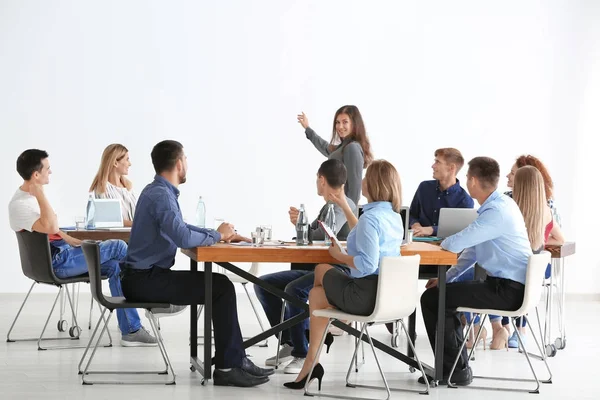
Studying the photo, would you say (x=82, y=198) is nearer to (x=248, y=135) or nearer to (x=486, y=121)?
(x=248, y=135)

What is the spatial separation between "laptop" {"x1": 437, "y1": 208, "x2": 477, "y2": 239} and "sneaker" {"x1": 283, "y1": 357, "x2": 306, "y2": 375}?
1.17 metres

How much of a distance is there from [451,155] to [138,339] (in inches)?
97.0

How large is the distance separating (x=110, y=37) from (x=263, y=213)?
7.31ft

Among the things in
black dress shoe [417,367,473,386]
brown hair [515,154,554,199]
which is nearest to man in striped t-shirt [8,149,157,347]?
black dress shoe [417,367,473,386]

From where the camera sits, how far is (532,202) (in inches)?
202

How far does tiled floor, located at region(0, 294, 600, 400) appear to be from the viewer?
4.49 m

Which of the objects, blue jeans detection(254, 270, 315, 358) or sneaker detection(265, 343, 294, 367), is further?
sneaker detection(265, 343, 294, 367)

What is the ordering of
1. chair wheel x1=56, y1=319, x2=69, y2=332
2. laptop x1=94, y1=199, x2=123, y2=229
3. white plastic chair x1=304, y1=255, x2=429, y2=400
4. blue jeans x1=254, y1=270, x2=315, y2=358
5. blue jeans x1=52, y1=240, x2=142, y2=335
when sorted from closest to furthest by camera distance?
white plastic chair x1=304, y1=255, x2=429, y2=400
blue jeans x1=254, y1=270, x2=315, y2=358
blue jeans x1=52, y1=240, x2=142, y2=335
laptop x1=94, y1=199, x2=123, y2=229
chair wheel x1=56, y1=319, x2=69, y2=332

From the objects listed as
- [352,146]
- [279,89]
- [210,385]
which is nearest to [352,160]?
[352,146]

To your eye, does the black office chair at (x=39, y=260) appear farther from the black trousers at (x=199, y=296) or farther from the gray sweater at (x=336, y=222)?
the gray sweater at (x=336, y=222)

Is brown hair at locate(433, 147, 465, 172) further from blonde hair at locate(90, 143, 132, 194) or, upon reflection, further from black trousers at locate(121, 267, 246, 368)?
blonde hair at locate(90, 143, 132, 194)

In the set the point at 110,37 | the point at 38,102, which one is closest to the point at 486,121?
the point at 110,37

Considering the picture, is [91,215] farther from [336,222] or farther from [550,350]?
[550,350]

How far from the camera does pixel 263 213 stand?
8.55 metres
